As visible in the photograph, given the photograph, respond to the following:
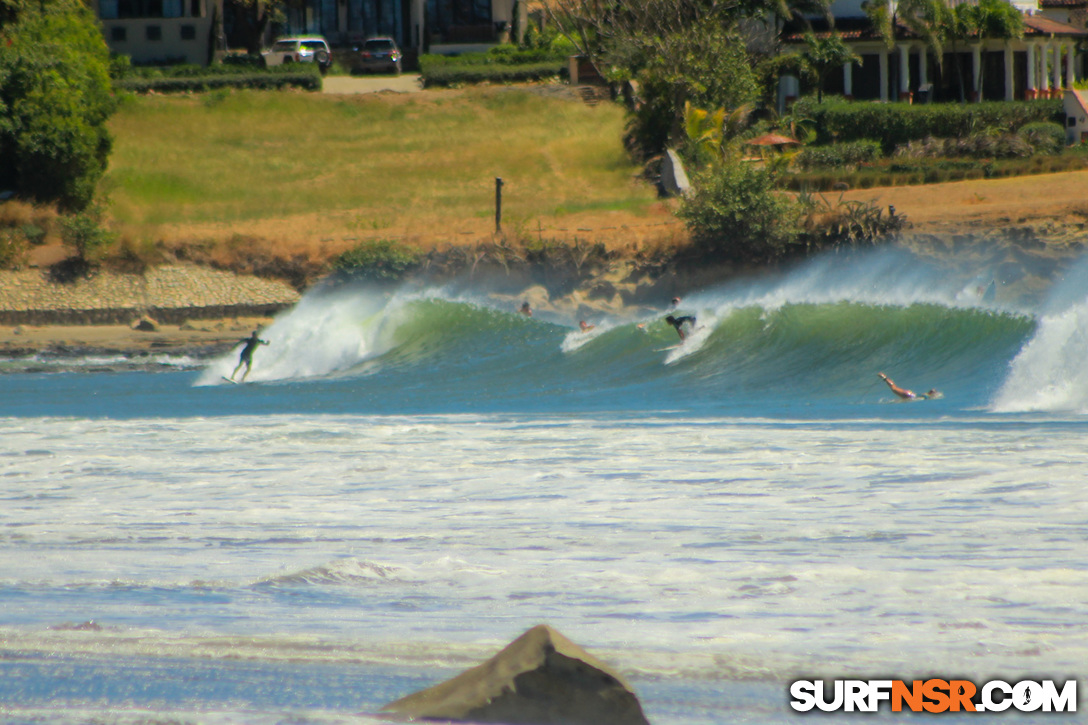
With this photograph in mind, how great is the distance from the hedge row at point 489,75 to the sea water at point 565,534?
3226cm

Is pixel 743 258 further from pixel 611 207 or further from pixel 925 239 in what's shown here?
pixel 611 207

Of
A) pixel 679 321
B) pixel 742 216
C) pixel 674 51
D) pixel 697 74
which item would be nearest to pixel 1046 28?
pixel 697 74

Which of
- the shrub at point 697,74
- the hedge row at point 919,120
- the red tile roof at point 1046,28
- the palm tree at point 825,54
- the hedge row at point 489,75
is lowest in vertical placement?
the hedge row at point 919,120

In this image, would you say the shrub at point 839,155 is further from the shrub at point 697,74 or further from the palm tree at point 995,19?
the palm tree at point 995,19

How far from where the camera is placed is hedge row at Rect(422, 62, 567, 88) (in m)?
51.1

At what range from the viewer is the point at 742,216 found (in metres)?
28.7

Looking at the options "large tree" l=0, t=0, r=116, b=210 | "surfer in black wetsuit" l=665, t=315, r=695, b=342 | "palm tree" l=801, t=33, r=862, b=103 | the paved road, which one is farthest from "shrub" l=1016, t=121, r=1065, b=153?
"large tree" l=0, t=0, r=116, b=210

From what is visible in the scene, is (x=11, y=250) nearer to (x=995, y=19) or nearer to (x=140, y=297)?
(x=140, y=297)

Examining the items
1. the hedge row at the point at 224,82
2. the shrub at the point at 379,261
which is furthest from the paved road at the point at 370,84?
the shrub at the point at 379,261

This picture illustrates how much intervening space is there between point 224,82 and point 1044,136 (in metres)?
32.2

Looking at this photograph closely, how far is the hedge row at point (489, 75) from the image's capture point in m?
51.1

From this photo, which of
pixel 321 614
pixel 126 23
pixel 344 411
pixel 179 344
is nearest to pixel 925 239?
pixel 344 411

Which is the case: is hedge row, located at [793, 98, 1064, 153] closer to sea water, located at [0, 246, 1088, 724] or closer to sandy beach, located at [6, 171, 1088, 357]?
sandy beach, located at [6, 171, 1088, 357]

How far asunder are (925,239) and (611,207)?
1072 centimetres
